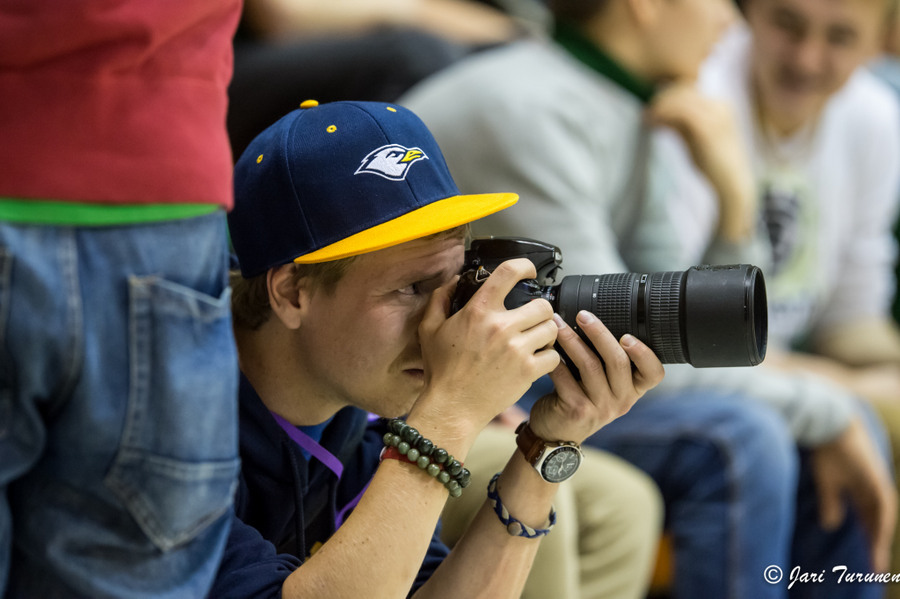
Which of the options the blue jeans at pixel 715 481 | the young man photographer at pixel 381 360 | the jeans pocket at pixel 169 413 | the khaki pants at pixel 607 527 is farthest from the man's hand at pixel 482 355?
the blue jeans at pixel 715 481

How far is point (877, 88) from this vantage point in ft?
8.41

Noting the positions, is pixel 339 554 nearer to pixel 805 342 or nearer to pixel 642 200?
pixel 642 200

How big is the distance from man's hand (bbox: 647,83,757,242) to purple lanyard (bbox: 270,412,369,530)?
1108mm

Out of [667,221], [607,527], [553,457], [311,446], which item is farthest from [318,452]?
[667,221]

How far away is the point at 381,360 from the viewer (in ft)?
3.20

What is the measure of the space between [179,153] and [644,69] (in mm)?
1321

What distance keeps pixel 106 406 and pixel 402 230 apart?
33cm

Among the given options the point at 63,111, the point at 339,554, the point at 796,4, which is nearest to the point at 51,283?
the point at 63,111

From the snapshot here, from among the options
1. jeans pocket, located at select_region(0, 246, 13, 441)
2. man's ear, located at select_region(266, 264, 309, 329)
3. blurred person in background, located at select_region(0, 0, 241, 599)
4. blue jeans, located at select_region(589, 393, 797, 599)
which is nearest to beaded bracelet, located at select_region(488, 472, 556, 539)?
man's ear, located at select_region(266, 264, 309, 329)

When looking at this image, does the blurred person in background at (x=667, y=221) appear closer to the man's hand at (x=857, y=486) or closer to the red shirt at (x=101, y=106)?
the man's hand at (x=857, y=486)

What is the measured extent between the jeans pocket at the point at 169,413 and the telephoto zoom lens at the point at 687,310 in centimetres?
38

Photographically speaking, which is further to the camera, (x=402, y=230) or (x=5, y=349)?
(x=402, y=230)

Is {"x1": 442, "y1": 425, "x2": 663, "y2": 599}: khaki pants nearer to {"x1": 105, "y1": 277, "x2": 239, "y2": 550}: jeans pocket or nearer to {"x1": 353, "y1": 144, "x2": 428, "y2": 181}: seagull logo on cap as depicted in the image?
{"x1": 353, "y1": 144, "x2": 428, "y2": 181}: seagull logo on cap

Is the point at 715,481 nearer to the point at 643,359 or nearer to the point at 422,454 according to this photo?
the point at 643,359
